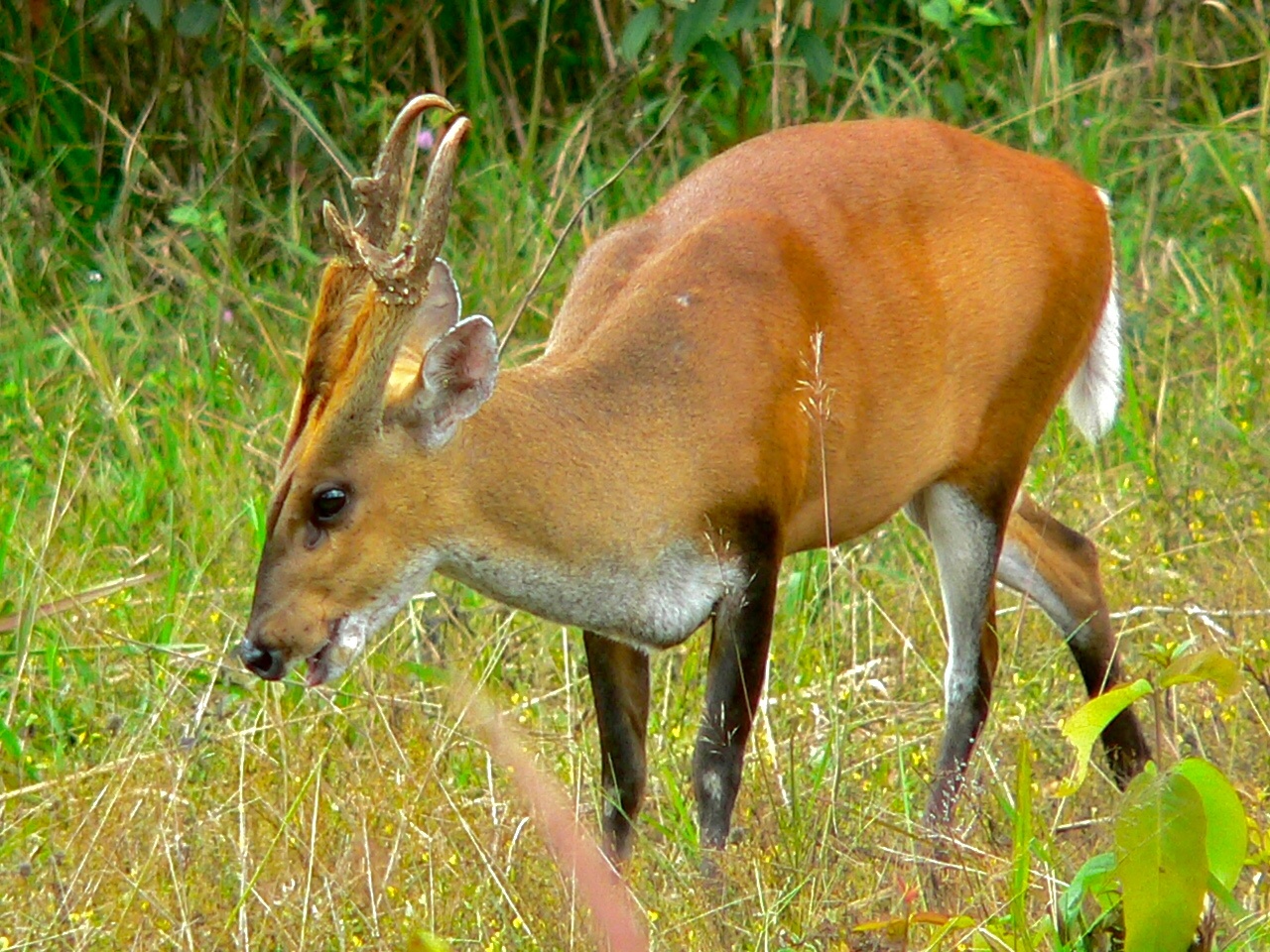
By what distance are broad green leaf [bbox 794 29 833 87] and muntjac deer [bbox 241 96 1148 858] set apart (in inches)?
69.8

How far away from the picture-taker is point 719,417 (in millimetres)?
4445

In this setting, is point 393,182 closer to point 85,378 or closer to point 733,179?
point 733,179

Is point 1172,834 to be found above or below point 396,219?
below

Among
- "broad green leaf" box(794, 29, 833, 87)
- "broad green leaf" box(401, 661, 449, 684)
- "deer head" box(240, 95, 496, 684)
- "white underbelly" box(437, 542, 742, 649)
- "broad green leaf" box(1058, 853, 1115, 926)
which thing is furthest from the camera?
"broad green leaf" box(794, 29, 833, 87)

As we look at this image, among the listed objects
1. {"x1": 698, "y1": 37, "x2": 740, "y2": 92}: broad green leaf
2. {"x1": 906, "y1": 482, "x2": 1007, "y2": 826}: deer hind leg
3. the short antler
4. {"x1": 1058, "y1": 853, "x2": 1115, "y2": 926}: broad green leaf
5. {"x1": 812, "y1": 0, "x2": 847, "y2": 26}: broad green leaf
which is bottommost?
{"x1": 906, "y1": 482, "x2": 1007, "y2": 826}: deer hind leg

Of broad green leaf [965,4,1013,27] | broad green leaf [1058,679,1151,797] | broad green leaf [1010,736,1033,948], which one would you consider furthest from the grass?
broad green leaf [965,4,1013,27]

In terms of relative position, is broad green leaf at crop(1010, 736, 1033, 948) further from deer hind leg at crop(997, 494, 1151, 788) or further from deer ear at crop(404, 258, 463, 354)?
deer hind leg at crop(997, 494, 1151, 788)

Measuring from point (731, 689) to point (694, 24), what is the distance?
288cm

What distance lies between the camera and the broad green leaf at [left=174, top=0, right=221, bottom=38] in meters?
6.99

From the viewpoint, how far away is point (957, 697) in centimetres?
495

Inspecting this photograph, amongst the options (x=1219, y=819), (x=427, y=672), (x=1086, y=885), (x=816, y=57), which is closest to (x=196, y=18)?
(x=816, y=57)

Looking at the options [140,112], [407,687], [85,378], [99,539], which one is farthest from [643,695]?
[140,112]

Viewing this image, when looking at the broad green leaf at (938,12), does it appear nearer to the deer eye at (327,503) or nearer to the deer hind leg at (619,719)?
the deer hind leg at (619,719)

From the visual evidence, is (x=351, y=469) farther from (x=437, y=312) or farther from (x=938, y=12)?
(x=938, y=12)
